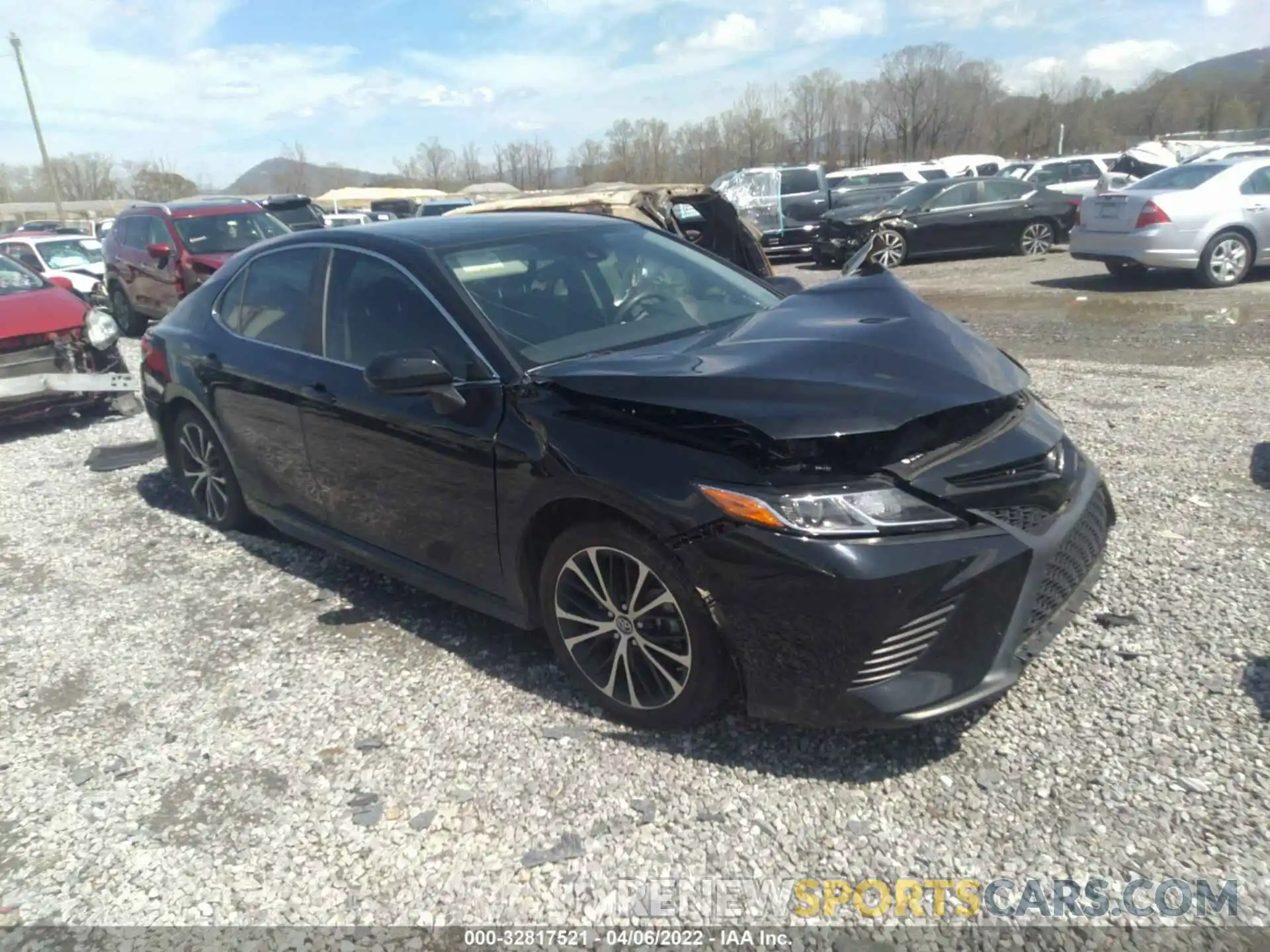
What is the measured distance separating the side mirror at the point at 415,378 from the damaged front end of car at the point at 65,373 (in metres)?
5.65

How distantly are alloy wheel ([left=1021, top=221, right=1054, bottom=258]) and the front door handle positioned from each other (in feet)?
52.0

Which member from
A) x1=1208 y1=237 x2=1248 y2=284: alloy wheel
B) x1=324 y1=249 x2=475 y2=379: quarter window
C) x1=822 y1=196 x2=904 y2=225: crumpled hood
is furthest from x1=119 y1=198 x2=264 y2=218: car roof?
x1=1208 y1=237 x2=1248 y2=284: alloy wheel

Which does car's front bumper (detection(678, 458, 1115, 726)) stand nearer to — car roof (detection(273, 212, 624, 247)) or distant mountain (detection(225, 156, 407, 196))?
car roof (detection(273, 212, 624, 247))

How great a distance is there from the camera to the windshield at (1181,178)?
11766mm

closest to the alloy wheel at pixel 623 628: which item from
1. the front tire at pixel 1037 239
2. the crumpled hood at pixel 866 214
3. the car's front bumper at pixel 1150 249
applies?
the car's front bumper at pixel 1150 249

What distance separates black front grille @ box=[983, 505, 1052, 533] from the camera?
2801 mm

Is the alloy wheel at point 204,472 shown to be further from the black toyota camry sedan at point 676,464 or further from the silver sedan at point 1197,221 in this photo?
the silver sedan at point 1197,221

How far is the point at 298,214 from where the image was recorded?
17688mm

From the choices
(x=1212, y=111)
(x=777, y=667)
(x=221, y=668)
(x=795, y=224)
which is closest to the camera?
(x=777, y=667)

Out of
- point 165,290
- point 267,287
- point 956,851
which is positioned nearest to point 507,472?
point 956,851

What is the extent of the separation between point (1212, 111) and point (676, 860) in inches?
3210

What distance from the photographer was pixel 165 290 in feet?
40.3

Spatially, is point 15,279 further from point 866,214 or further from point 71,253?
point 866,214

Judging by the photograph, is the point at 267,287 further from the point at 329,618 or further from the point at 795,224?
the point at 795,224
